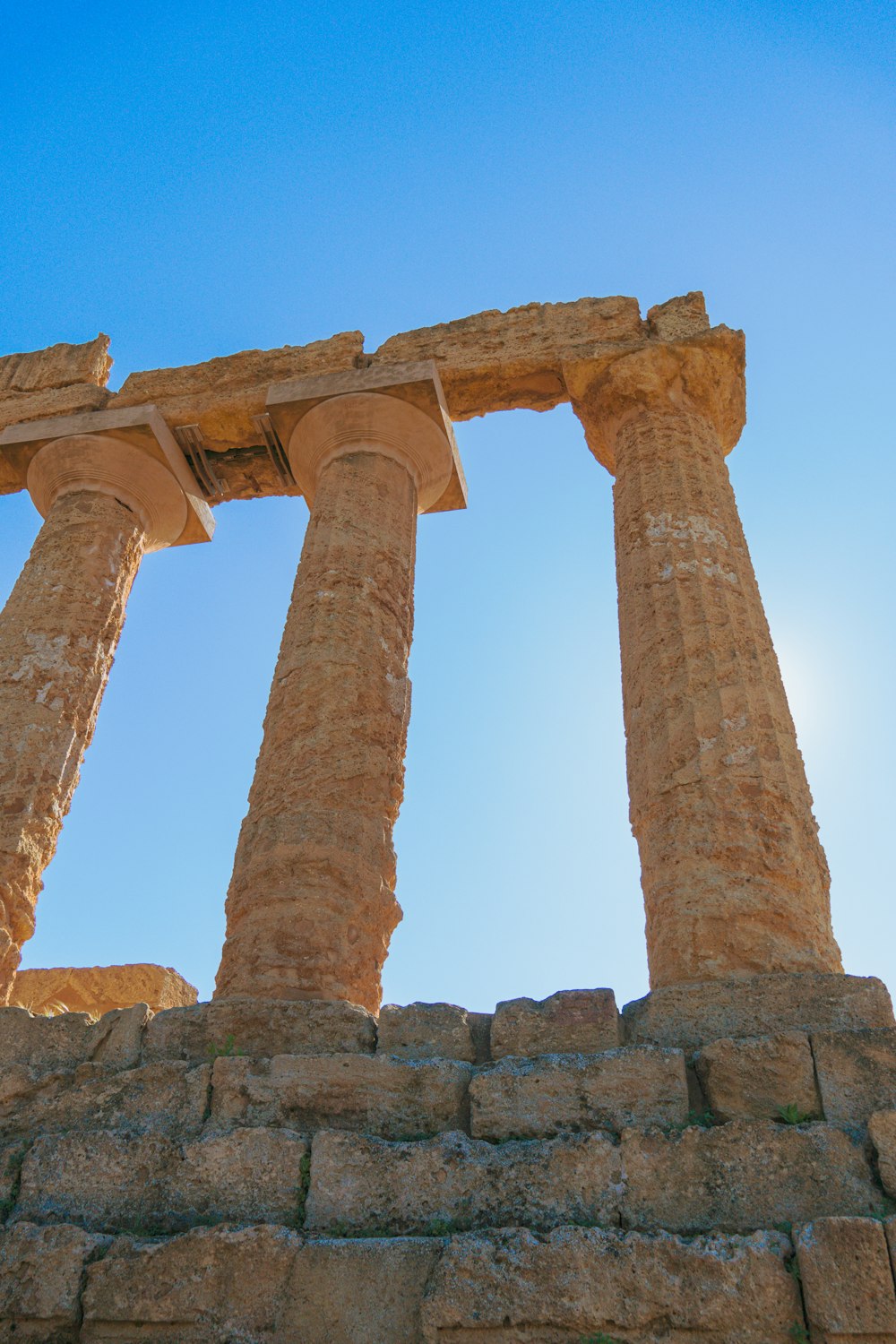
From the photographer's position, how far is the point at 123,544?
1170 cm

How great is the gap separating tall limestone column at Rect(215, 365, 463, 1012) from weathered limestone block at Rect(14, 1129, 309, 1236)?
1.57 metres

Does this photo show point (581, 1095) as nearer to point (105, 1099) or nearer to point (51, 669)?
point (105, 1099)

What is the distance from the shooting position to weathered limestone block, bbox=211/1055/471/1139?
18.4ft

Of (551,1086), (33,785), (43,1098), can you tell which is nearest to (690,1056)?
(551,1086)

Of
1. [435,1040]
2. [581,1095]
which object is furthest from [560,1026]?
[435,1040]

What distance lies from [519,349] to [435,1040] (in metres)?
8.36

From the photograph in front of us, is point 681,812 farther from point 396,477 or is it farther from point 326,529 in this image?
point 396,477

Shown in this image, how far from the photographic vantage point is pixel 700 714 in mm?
7777

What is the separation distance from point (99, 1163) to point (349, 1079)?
132cm

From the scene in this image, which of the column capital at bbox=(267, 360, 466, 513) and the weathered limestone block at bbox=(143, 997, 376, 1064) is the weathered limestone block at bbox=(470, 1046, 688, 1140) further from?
the column capital at bbox=(267, 360, 466, 513)

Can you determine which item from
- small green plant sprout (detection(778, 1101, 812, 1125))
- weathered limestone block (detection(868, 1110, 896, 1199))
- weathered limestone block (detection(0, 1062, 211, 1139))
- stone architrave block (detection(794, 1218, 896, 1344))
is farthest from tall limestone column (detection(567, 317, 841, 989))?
weathered limestone block (detection(0, 1062, 211, 1139))

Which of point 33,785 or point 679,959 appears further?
point 33,785

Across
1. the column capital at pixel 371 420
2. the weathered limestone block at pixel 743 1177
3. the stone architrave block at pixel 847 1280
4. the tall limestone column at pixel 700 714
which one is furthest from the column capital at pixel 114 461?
the stone architrave block at pixel 847 1280

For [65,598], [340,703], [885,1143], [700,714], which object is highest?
[65,598]
